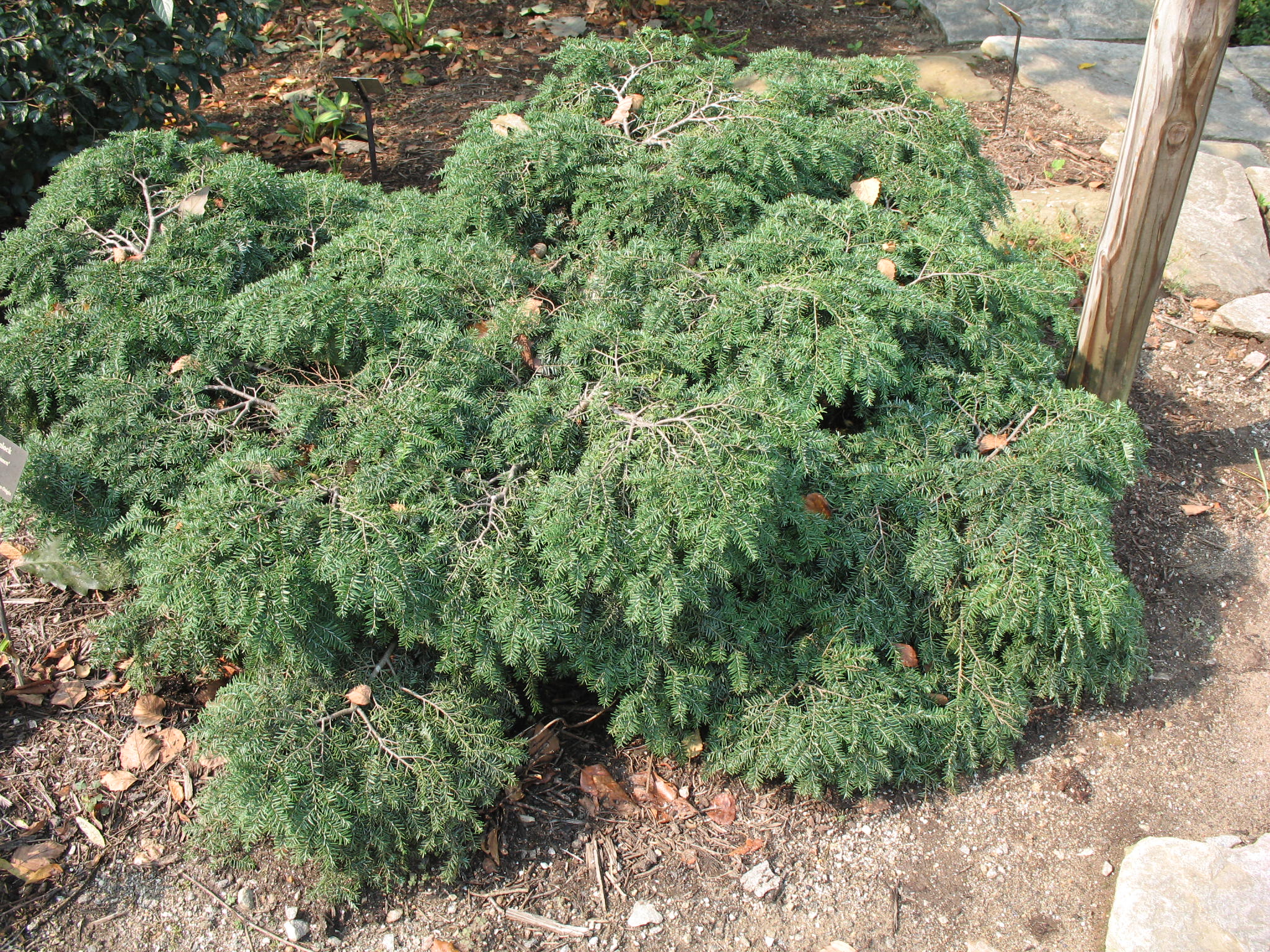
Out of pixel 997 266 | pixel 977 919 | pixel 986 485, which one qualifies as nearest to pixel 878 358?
pixel 986 485

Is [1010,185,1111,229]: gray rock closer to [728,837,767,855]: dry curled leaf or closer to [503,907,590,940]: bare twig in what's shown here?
[728,837,767,855]: dry curled leaf

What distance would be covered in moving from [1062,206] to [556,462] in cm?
391

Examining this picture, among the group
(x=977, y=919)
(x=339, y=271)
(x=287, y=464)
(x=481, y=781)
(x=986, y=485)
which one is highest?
(x=339, y=271)

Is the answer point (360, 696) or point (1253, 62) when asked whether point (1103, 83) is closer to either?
point (1253, 62)

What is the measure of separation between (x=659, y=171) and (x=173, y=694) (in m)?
2.44

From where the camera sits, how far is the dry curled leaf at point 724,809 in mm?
2734

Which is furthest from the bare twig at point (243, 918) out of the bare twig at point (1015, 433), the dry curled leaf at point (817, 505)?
the bare twig at point (1015, 433)

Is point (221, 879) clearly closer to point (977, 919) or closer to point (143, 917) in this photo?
point (143, 917)

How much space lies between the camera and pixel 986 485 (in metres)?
2.84

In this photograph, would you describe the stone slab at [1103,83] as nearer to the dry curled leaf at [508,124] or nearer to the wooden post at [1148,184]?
the wooden post at [1148,184]

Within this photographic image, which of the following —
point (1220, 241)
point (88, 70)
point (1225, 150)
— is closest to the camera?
point (88, 70)

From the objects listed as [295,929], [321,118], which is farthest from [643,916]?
[321,118]

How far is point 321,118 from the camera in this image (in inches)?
207

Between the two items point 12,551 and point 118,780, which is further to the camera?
point 12,551
